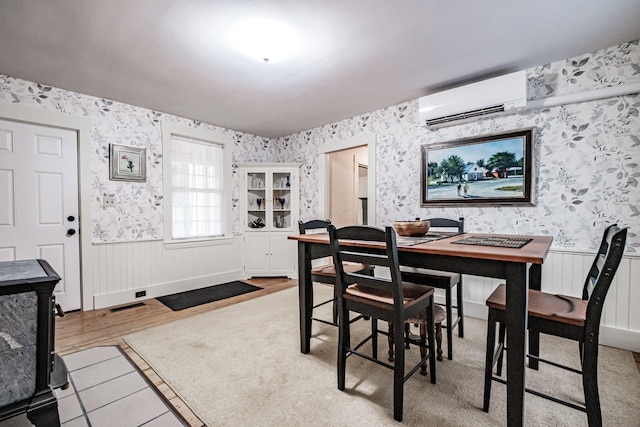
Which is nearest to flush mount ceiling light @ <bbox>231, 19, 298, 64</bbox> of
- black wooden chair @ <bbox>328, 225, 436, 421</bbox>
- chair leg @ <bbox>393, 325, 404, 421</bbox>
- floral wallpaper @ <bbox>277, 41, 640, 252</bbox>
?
black wooden chair @ <bbox>328, 225, 436, 421</bbox>

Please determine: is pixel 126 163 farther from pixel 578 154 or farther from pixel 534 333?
pixel 578 154

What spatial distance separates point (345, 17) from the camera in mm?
1844

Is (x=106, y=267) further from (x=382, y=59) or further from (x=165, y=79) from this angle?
(x=382, y=59)

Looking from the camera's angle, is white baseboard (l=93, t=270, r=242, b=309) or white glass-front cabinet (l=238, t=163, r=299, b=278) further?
white glass-front cabinet (l=238, t=163, r=299, b=278)

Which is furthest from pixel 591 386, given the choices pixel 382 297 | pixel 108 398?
pixel 108 398

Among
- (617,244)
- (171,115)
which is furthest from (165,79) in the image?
(617,244)

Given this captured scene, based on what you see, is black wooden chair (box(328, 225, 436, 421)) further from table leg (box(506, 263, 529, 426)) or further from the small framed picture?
the small framed picture

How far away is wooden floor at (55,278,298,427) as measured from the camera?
183 cm

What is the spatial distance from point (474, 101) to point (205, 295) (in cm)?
372

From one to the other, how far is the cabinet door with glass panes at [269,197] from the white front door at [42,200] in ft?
6.84

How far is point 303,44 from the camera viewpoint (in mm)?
2135

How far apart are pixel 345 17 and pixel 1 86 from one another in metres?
3.24

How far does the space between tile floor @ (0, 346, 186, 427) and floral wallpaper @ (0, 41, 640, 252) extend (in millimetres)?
1763

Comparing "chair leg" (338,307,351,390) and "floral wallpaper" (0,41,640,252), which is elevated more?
"floral wallpaper" (0,41,640,252)
